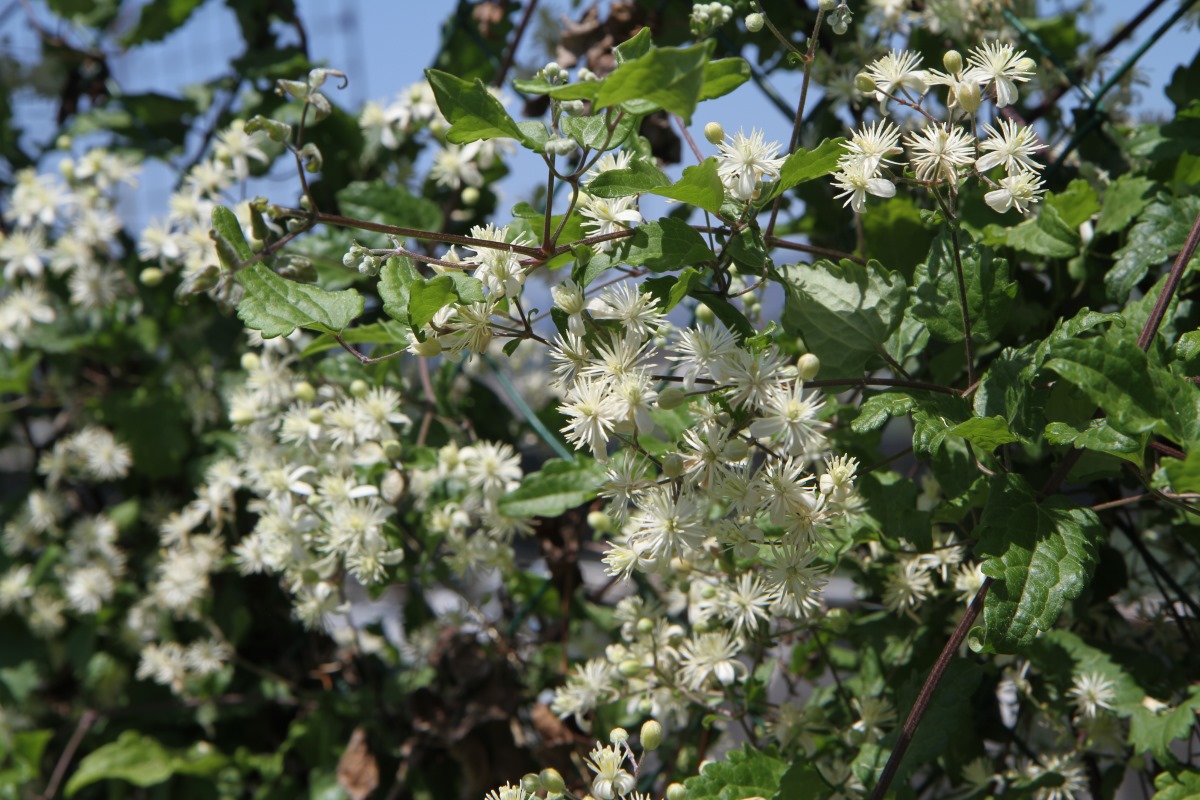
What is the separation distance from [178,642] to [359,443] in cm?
80

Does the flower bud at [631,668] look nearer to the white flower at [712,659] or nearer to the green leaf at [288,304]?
the white flower at [712,659]

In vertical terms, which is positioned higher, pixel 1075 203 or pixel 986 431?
pixel 1075 203

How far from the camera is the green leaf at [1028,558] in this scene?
687 millimetres

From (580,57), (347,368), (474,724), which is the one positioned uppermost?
(580,57)

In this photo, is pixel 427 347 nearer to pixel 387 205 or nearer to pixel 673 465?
pixel 673 465

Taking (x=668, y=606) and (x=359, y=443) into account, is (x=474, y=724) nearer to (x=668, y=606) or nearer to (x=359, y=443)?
(x=668, y=606)

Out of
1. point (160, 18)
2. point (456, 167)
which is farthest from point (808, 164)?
point (160, 18)

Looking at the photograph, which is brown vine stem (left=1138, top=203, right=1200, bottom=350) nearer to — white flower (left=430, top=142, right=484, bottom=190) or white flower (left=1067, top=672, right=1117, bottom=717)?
white flower (left=1067, top=672, right=1117, bottom=717)

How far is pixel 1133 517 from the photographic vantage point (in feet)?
4.08

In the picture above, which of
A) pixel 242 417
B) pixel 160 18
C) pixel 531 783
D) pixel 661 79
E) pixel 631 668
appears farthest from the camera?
pixel 160 18

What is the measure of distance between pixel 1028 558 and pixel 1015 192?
0.88 ft

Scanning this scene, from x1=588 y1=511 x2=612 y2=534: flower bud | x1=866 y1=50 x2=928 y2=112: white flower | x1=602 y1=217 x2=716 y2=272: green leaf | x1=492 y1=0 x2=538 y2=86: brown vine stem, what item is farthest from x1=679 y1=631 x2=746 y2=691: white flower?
x1=492 y1=0 x2=538 y2=86: brown vine stem

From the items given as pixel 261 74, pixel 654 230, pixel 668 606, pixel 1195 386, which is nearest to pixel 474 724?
pixel 668 606

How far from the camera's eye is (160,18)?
1894 millimetres
